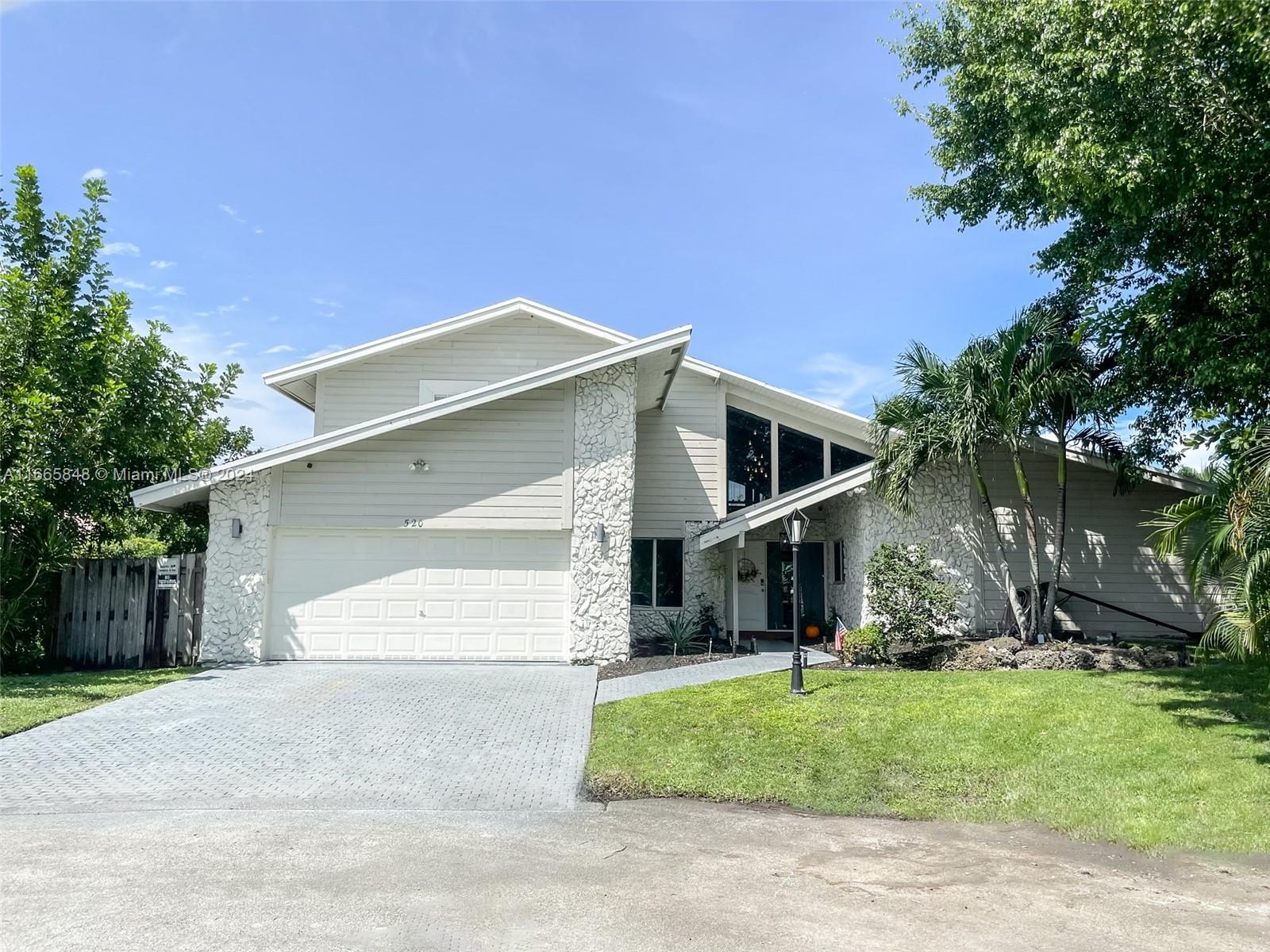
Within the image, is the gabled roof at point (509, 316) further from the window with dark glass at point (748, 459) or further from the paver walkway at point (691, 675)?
the paver walkway at point (691, 675)

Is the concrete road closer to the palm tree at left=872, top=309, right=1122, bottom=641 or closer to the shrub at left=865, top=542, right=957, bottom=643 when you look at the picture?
the shrub at left=865, top=542, right=957, bottom=643

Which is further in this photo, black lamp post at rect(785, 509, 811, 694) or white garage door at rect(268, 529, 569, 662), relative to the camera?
white garage door at rect(268, 529, 569, 662)

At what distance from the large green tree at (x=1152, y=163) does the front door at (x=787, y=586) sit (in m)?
7.39

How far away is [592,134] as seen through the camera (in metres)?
15.1

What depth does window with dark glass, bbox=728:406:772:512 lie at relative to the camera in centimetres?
1853

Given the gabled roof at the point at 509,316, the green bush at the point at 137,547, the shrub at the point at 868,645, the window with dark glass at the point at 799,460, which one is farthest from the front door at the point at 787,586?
the green bush at the point at 137,547

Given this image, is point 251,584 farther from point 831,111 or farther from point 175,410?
point 831,111

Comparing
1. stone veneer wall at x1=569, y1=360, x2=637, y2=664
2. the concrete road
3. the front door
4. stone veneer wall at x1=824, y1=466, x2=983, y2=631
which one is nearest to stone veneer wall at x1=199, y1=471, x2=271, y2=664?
stone veneer wall at x1=569, y1=360, x2=637, y2=664

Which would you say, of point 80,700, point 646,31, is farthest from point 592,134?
point 80,700

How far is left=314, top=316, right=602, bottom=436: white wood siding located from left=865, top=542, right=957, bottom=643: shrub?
289 inches

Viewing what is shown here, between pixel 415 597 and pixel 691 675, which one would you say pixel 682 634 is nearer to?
pixel 691 675

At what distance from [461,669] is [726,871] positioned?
343 inches

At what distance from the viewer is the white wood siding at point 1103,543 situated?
16.6 metres

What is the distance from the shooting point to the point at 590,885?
540 cm
